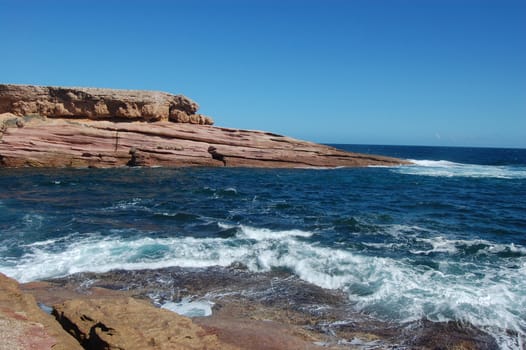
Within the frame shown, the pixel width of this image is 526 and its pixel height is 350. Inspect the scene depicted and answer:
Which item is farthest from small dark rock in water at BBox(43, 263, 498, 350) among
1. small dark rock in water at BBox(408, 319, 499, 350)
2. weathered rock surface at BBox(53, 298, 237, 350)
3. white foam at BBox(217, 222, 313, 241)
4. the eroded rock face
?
the eroded rock face

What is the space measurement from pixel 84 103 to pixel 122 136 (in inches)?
193

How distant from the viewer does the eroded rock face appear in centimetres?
3322

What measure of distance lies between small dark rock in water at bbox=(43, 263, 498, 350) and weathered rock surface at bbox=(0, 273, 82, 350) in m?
2.56

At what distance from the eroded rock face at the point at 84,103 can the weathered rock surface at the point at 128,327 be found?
102ft

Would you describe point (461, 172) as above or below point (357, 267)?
above

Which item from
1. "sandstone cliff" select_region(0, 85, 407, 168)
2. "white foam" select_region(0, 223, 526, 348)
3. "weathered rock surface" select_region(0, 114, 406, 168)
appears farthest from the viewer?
"sandstone cliff" select_region(0, 85, 407, 168)

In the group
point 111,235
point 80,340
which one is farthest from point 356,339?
point 111,235

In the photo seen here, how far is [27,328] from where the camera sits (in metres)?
5.22

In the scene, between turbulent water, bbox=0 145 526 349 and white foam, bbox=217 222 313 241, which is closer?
turbulent water, bbox=0 145 526 349

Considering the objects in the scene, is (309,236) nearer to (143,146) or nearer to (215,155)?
(143,146)

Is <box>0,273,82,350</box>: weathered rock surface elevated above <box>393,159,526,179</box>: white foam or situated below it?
below

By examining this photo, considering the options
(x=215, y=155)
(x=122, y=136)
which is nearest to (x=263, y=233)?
(x=122, y=136)

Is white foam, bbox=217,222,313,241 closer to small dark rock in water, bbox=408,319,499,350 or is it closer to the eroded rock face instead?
small dark rock in water, bbox=408,319,499,350

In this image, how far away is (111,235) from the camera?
43.9 feet
